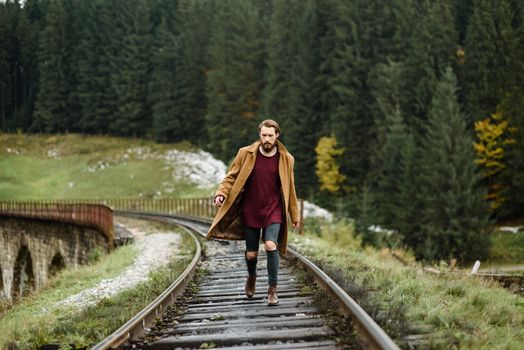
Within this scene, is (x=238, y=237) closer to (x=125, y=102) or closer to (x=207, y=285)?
(x=207, y=285)

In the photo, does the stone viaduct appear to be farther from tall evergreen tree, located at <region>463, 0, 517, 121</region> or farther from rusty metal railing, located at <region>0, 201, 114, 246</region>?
tall evergreen tree, located at <region>463, 0, 517, 121</region>

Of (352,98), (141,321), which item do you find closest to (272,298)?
(141,321)

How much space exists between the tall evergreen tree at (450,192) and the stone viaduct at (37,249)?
1987cm

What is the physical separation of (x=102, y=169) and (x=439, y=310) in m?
58.8

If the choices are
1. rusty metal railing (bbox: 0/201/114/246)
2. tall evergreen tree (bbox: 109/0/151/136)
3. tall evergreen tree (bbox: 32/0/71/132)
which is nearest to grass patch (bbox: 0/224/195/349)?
rusty metal railing (bbox: 0/201/114/246)

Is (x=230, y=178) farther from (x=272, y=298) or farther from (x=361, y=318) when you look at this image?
(x=361, y=318)

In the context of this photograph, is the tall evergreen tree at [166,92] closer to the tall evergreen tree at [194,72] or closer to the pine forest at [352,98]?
the pine forest at [352,98]

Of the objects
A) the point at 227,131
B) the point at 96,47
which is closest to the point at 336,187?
the point at 227,131

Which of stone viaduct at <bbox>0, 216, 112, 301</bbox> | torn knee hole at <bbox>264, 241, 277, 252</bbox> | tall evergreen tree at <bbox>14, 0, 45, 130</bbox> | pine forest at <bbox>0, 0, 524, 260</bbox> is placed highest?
tall evergreen tree at <bbox>14, 0, 45, 130</bbox>

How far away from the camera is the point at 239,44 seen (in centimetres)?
6406

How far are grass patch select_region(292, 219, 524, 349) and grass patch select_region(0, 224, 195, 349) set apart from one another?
104 inches

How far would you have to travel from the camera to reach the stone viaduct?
23500 mm

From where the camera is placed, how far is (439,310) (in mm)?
5684

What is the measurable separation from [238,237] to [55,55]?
83.8 metres
